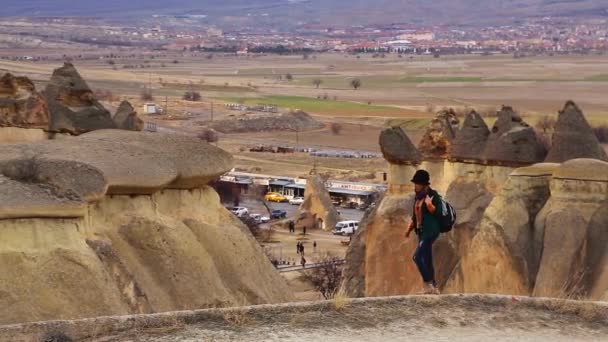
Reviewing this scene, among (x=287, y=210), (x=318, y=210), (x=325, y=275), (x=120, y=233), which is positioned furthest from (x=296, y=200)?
(x=120, y=233)

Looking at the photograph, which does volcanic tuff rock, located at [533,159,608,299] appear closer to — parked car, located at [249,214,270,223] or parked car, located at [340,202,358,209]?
parked car, located at [249,214,270,223]

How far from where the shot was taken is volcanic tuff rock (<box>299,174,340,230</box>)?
5641 cm

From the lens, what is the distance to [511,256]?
64.8 feet

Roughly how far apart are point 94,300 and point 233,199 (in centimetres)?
5147

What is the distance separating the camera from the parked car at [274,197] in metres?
66.6

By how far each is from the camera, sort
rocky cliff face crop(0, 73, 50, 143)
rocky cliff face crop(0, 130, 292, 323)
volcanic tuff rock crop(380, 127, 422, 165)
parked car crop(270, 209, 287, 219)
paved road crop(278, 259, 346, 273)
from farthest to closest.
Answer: parked car crop(270, 209, 287, 219)
paved road crop(278, 259, 346, 273)
volcanic tuff rock crop(380, 127, 422, 165)
rocky cliff face crop(0, 73, 50, 143)
rocky cliff face crop(0, 130, 292, 323)

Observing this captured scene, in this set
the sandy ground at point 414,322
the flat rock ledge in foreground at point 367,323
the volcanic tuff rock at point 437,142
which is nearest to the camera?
the flat rock ledge in foreground at point 367,323

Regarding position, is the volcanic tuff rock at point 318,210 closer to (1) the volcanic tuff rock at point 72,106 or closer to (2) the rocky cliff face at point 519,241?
(2) the rocky cliff face at point 519,241

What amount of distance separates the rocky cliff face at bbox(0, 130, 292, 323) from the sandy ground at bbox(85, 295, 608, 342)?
1.76 meters

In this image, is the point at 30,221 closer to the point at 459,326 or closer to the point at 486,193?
the point at 459,326

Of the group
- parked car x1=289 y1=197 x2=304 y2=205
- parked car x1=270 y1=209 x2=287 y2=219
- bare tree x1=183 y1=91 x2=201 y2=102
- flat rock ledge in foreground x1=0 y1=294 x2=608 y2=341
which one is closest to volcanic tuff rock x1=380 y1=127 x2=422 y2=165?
flat rock ledge in foreground x1=0 y1=294 x2=608 y2=341

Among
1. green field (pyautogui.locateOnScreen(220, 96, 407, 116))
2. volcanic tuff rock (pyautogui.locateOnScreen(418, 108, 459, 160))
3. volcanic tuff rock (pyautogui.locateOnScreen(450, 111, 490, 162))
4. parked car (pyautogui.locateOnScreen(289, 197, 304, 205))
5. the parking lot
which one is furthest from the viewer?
green field (pyautogui.locateOnScreen(220, 96, 407, 116))

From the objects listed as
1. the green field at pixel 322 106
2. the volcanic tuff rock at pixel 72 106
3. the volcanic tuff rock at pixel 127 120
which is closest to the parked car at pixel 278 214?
the volcanic tuff rock at pixel 127 120

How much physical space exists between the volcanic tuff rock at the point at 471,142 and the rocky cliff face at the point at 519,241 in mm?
1324
